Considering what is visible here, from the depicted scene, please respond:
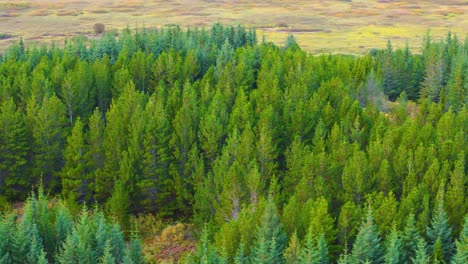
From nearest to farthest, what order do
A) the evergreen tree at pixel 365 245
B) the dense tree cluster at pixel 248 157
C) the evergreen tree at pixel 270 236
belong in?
the evergreen tree at pixel 365 245 → the evergreen tree at pixel 270 236 → the dense tree cluster at pixel 248 157

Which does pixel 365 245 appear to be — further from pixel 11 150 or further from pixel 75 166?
pixel 11 150

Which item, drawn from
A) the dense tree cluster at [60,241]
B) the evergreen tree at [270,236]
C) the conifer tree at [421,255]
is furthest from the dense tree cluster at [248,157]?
the dense tree cluster at [60,241]

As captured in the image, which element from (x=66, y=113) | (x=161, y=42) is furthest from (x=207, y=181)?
(x=161, y=42)

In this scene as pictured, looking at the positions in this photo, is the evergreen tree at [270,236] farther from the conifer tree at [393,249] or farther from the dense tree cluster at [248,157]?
the conifer tree at [393,249]

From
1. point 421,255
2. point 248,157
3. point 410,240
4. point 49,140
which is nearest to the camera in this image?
point 421,255

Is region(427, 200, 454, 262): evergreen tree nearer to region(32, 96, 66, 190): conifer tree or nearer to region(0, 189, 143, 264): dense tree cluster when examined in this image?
region(0, 189, 143, 264): dense tree cluster

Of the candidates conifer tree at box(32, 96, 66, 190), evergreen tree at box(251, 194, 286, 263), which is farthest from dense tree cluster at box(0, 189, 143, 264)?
conifer tree at box(32, 96, 66, 190)

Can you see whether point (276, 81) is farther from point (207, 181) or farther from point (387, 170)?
point (387, 170)

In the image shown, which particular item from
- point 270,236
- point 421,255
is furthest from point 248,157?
point 421,255

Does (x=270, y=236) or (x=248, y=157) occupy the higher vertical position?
(x=248, y=157)
